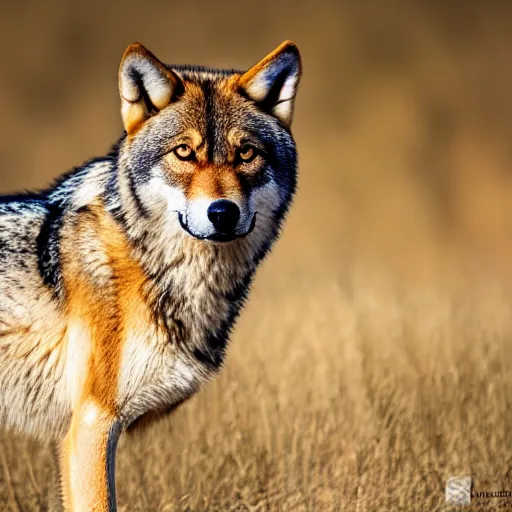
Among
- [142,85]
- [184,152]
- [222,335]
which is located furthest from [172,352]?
[142,85]

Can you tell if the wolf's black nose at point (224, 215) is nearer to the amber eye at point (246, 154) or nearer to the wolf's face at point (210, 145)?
the wolf's face at point (210, 145)

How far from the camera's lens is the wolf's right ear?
391cm

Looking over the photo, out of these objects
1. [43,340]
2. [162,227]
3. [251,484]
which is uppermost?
[162,227]

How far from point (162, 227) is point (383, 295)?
15.8ft

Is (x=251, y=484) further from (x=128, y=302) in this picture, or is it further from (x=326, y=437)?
(x=128, y=302)

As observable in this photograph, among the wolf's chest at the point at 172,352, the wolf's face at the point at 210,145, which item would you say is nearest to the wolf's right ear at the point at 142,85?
the wolf's face at the point at 210,145

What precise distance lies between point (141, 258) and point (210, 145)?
58 centimetres

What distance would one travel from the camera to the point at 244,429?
5.54 metres

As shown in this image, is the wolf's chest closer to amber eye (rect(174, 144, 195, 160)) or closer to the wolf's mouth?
the wolf's mouth

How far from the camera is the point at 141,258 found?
13.3 feet

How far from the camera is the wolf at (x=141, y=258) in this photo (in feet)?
12.7

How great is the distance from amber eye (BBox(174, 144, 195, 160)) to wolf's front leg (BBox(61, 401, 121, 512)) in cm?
108

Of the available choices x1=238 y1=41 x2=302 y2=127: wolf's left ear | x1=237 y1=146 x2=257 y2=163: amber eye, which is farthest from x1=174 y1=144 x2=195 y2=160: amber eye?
x1=238 y1=41 x2=302 y2=127: wolf's left ear

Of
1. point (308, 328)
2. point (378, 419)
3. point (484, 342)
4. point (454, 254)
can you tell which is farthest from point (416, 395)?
point (454, 254)
